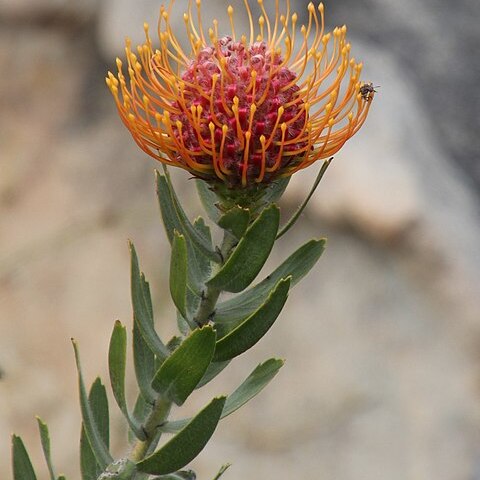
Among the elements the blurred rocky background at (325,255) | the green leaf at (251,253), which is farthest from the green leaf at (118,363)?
the blurred rocky background at (325,255)

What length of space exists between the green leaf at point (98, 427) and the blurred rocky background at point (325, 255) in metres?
1.42

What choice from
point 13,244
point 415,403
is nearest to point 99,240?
point 13,244

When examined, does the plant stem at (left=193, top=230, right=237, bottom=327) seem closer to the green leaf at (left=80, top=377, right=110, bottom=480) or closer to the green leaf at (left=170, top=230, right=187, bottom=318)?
the green leaf at (left=170, top=230, right=187, bottom=318)

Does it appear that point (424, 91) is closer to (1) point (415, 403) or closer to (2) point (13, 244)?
(1) point (415, 403)

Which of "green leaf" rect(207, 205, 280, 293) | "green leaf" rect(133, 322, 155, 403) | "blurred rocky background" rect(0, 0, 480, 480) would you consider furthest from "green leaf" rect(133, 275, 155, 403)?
"blurred rocky background" rect(0, 0, 480, 480)

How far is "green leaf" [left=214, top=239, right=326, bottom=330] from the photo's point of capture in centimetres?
94

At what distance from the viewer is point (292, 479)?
273cm

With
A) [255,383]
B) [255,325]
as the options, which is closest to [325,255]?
[255,383]

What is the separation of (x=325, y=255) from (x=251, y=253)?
178 centimetres

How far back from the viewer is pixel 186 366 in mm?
867

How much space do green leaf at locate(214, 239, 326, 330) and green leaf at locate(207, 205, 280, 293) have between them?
0.04m

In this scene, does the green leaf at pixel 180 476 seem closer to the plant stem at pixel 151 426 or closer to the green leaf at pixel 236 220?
the plant stem at pixel 151 426

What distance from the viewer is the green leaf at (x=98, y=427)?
996mm

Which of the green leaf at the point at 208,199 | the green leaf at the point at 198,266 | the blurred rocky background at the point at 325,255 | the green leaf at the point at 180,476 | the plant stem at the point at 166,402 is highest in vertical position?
the blurred rocky background at the point at 325,255
